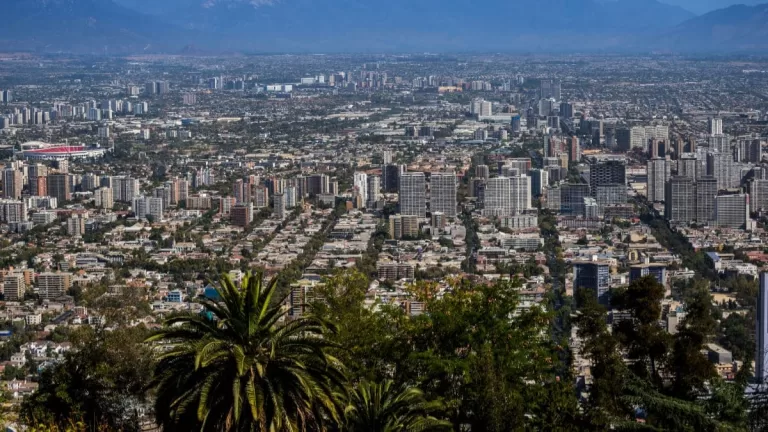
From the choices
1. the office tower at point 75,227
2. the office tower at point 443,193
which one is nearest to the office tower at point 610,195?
the office tower at point 443,193

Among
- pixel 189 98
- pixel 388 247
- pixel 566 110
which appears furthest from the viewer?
pixel 189 98

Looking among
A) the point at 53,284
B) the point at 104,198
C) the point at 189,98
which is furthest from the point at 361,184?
the point at 189,98

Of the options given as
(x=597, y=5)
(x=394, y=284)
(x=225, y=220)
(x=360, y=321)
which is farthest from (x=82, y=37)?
(x=360, y=321)

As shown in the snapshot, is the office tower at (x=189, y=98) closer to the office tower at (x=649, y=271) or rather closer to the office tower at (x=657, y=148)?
the office tower at (x=657, y=148)

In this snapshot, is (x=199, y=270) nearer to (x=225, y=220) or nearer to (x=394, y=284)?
(x=394, y=284)

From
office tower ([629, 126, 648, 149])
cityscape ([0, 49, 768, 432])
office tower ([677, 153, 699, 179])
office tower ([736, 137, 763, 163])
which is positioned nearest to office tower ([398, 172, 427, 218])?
cityscape ([0, 49, 768, 432])

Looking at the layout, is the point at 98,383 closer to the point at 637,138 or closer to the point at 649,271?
the point at 649,271
